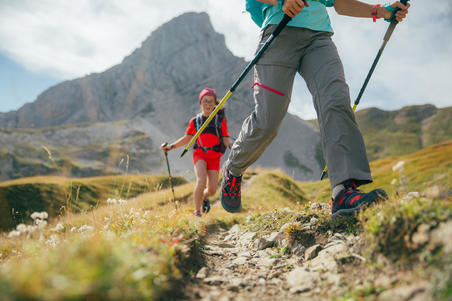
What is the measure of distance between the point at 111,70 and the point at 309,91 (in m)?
A: 186

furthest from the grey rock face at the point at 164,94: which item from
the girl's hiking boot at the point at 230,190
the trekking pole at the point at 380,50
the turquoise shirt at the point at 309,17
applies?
the turquoise shirt at the point at 309,17

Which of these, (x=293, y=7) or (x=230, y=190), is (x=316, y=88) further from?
(x=230, y=190)

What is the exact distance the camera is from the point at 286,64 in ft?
13.1

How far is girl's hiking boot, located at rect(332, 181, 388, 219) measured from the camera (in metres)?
3.14

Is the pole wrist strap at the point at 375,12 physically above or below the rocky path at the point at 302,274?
above

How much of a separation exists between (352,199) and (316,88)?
1.52 meters

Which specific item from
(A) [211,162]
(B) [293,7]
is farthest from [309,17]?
(A) [211,162]

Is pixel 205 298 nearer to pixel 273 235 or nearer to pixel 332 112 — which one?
pixel 273 235

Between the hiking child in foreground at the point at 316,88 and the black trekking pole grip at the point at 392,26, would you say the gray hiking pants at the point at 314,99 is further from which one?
the black trekking pole grip at the point at 392,26

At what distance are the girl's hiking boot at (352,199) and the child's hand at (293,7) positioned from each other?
2267 millimetres

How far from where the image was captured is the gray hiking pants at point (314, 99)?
11.7 ft

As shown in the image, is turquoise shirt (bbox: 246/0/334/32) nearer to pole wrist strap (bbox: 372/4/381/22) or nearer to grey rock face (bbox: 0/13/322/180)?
pole wrist strap (bbox: 372/4/381/22)

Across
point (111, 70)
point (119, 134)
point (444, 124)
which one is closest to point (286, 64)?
point (119, 134)

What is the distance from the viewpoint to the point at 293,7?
360 centimetres
